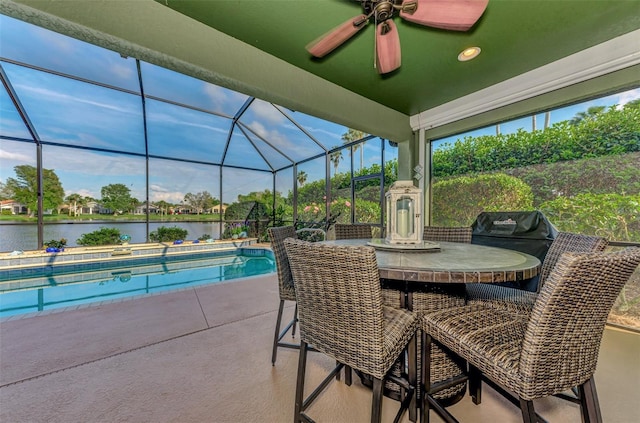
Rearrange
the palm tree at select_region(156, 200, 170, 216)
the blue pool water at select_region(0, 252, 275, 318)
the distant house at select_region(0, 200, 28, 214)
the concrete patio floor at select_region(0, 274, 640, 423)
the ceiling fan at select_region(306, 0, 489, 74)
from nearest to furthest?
the concrete patio floor at select_region(0, 274, 640, 423) < the ceiling fan at select_region(306, 0, 489, 74) < the blue pool water at select_region(0, 252, 275, 318) < the distant house at select_region(0, 200, 28, 214) < the palm tree at select_region(156, 200, 170, 216)

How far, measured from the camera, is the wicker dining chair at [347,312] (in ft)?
3.60

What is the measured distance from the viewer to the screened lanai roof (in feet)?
13.9

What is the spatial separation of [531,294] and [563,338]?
3.70ft

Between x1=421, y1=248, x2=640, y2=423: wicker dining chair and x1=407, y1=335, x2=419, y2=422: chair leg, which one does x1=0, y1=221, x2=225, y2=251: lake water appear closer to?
x1=407, y1=335, x2=419, y2=422: chair leg

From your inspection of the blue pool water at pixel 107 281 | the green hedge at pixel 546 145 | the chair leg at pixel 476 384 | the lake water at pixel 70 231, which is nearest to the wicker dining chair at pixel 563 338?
the chair leg at pixel 476 384

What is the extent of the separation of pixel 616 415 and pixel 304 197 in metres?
7.18

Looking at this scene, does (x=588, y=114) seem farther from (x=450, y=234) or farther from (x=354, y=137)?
(x=354, y=137)

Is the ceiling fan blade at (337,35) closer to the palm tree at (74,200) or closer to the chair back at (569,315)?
the chair back at (569,315)

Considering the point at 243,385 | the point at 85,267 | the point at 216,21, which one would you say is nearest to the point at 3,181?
the point at 85,267

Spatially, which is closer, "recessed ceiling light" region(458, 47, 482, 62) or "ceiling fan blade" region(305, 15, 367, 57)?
"ceiling fan blade" region(305, 15, 367, 57)

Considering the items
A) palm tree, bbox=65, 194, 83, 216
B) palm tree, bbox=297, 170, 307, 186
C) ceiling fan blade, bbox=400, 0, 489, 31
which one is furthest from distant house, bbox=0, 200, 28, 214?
ceiling fan blade, bbox=400, 0, 489, 31

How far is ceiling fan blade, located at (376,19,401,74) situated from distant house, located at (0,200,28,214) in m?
8.23

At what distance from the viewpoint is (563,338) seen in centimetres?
97

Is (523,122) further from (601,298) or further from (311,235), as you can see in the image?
(311,235)
